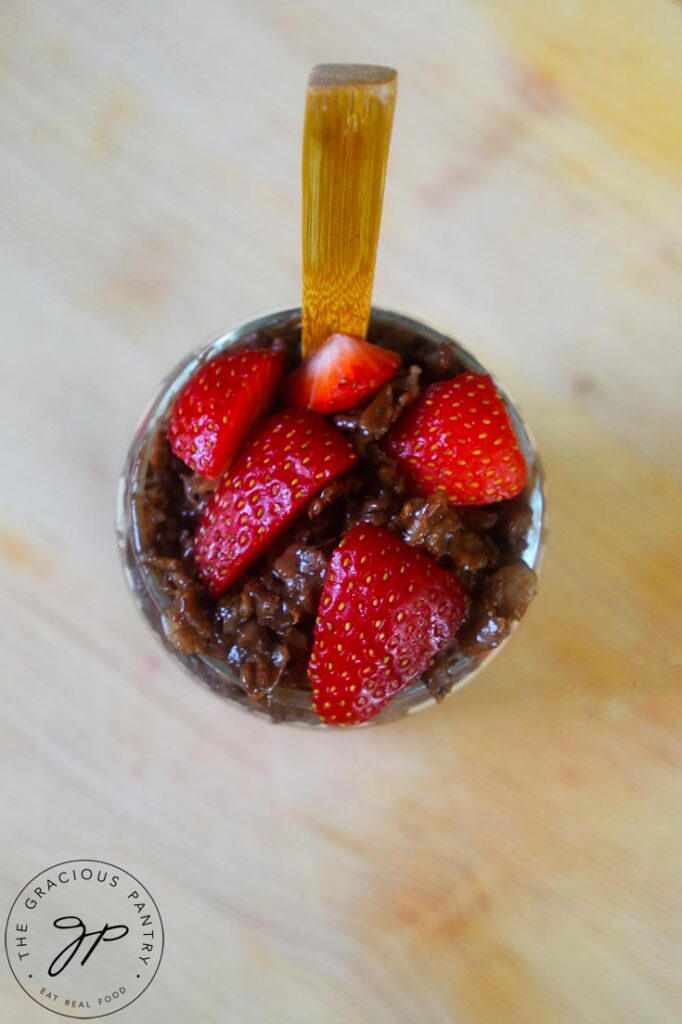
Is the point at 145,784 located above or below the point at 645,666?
below

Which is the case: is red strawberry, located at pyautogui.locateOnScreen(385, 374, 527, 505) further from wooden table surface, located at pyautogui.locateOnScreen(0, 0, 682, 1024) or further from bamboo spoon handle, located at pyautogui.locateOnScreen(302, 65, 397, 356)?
wooden table surface, located at pyautogui.locateOnScreen(0, 0, 682, 1024)

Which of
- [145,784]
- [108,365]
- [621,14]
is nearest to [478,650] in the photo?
[145,784]

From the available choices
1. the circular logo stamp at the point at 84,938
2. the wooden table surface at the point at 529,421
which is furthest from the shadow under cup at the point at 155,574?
the circular logo stamp at the point at 84,938

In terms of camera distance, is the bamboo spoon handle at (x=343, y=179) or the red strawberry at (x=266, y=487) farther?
the red strawberry at (x=266, y=487)

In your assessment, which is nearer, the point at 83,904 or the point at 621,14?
the point at 83,904

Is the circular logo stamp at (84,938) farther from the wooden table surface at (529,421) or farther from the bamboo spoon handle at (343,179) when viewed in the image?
the bamboo spoon handle at (343,179)

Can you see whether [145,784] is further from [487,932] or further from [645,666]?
[645,666]
